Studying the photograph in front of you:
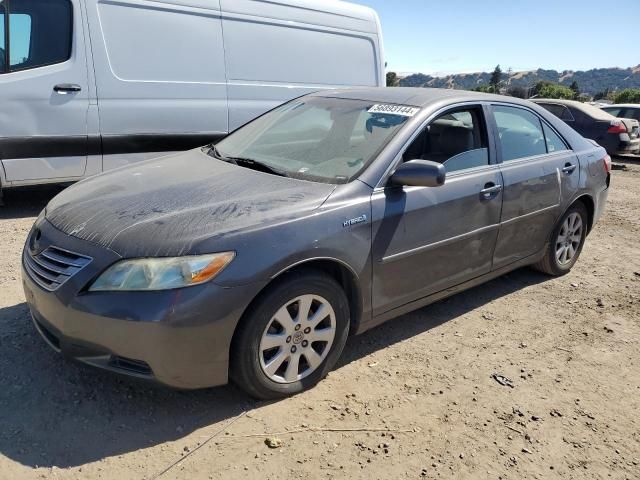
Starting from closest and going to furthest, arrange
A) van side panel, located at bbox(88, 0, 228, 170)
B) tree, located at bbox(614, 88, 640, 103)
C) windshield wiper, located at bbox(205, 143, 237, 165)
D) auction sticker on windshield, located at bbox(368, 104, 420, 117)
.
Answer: auction sticker on windshield, located at bbox(368, 104, 420, 117) → windshield wiper, located at bbox(205, 143, 237, 165) → van side panel, located at bbox(88, 0, 228, 170) → tree, located at bbox(614, 88, 640, 103)

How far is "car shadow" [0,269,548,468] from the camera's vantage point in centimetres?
242

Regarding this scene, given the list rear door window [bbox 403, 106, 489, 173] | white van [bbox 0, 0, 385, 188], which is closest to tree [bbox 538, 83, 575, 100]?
white van [bbox 0, 0, 385, 188]

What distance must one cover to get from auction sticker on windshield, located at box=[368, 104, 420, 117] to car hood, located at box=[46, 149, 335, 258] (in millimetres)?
796

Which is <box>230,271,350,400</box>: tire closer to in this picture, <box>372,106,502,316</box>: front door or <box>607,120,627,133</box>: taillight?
<box>372,106,502,316</box>: front door

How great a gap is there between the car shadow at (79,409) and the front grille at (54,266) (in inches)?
15.2

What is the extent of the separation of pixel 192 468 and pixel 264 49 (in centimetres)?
532

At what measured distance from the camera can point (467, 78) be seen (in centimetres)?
15200

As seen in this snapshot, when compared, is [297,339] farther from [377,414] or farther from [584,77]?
[584,77]

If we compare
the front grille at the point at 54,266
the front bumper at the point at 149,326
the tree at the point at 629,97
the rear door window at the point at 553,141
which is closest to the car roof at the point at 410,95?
the rear door window at the point at 553,141

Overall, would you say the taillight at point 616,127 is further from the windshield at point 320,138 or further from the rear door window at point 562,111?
the windshield at point 320,138

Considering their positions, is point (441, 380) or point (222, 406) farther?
point (441, 380)

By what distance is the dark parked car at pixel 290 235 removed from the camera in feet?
8.06

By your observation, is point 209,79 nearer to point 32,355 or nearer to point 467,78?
point 32,355

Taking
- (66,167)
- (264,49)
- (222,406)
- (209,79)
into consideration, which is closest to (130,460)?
(222,406)
